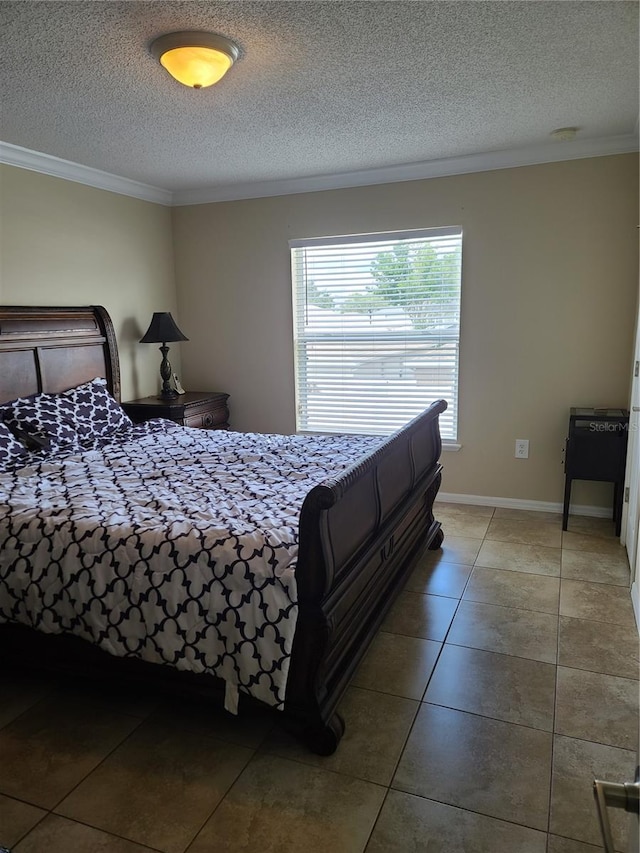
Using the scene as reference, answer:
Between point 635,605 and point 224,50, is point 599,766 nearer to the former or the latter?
point 635,605

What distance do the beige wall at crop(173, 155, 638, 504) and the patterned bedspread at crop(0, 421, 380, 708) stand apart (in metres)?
2.16

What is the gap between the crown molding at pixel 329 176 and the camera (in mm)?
3613

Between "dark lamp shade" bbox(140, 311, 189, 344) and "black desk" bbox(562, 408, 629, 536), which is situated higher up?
"dark lamp shade" bbox(140, 311, 189, 344)

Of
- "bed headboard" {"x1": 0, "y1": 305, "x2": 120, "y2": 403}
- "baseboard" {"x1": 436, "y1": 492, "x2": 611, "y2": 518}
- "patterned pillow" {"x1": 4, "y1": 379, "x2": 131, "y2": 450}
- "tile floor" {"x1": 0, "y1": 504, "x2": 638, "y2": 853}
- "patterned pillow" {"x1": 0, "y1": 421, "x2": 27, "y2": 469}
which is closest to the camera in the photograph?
"tile floor" {"x1": 0, "y1": 504, "x2": 638, "y2": 853}

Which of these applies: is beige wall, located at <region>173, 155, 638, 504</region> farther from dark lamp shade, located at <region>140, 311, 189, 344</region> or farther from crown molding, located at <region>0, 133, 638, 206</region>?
dark lamp shade, located at <region>140, 311, 189, 344</region>

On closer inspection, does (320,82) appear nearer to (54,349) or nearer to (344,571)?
(344,571)

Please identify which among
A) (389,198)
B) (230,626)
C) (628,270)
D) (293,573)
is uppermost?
(389,198)

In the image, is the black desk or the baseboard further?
the baseboard

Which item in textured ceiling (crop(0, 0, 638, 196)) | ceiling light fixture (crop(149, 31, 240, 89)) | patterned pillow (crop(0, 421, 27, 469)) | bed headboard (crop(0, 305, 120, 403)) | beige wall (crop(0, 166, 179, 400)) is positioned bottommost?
patterned pillow (crop(0, 421, 27, 469))

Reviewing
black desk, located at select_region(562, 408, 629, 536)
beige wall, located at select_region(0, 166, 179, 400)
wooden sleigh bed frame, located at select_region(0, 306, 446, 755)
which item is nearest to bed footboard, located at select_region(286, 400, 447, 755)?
wooden sleigh bed frame, located at select_region(0, 306, 446, 755)

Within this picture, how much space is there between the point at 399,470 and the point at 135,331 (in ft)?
9.03

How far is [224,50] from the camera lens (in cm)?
226

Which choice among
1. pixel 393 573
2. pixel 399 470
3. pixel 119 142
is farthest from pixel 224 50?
pixel 393 573

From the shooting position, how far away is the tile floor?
1.64 m
